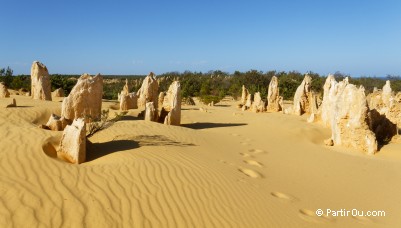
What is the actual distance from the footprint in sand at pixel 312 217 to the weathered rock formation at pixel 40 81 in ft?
54.1

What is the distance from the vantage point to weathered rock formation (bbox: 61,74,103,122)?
431 inches

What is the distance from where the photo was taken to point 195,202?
17.0ft

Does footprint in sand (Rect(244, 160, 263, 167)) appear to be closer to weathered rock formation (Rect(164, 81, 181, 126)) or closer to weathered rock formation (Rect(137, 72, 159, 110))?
weathered rock formation (Rect(164, 81, 181, 126))

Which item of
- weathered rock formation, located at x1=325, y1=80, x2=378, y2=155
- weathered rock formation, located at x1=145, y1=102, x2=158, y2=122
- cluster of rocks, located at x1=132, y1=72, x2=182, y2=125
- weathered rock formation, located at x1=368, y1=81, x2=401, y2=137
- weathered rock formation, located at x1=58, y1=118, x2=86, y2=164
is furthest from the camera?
cluster of rocks, located at x1=132, y1=72, x2=182, y2=125

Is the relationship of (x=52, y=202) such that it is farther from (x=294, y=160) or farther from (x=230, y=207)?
(x=294, y=160)

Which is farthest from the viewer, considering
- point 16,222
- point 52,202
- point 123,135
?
point 123,135

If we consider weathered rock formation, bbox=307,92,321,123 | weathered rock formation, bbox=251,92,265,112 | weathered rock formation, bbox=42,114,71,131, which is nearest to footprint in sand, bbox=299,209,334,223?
weathered rock formation, bbox=42,114,71,131

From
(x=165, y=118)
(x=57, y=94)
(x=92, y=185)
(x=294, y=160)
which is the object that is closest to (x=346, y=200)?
(x=294, y=160)

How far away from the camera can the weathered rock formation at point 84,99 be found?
10945 mm

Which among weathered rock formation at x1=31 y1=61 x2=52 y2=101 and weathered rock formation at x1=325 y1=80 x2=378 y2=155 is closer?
weathered rock formation at x1=325 y1=80 x2=378 y2=155

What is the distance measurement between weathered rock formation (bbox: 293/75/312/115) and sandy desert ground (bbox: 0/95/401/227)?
9177mm

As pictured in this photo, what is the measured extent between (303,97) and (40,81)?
15.8 m

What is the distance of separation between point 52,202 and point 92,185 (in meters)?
0.77

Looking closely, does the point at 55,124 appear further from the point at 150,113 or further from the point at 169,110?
the point at 169,110
